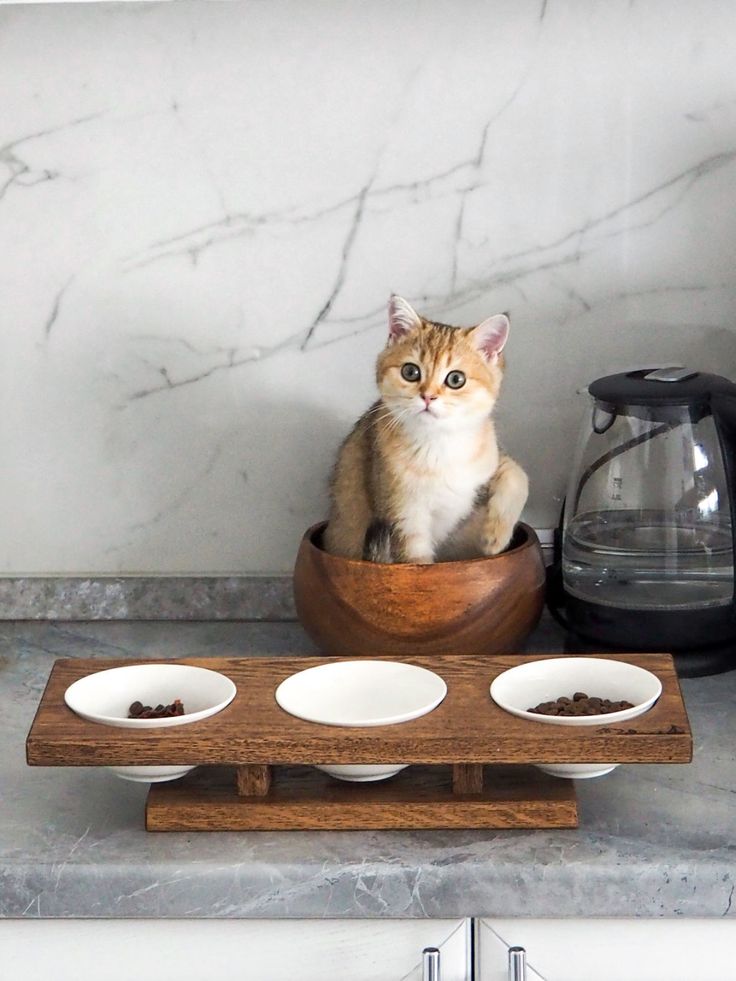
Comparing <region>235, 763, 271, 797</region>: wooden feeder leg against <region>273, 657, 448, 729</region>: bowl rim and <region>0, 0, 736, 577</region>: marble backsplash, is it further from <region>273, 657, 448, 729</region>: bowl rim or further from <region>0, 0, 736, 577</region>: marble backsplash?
<region>0, 0, 736, 577</region>: marble backsplash

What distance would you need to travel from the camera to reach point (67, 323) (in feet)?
4.64

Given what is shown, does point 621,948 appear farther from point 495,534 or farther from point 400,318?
point 400,318

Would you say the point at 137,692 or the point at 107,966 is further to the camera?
the point at 137,692

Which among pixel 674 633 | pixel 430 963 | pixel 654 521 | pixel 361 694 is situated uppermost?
pixel 654 521

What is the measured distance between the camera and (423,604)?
1171mm

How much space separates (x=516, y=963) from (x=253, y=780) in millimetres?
249

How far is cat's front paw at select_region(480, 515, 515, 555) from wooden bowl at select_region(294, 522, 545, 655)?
0.8 inches

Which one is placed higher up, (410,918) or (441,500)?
(441,500)

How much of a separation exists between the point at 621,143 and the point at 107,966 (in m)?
0.98

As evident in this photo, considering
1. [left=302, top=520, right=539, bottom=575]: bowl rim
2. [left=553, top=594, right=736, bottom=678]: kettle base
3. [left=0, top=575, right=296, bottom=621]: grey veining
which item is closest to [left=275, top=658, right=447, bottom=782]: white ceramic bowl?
[left=302, top=520, right=539, bottom=575]: bowl rim

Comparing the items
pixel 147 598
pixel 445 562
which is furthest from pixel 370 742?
pixel 147 598

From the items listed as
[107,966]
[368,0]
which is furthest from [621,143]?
[107,966]

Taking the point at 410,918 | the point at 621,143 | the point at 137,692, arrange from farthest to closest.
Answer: the point at 621,143
the point at 137,692
the point at 410,918

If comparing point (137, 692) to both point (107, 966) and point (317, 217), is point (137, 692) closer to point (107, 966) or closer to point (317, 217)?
point (107, 966)
